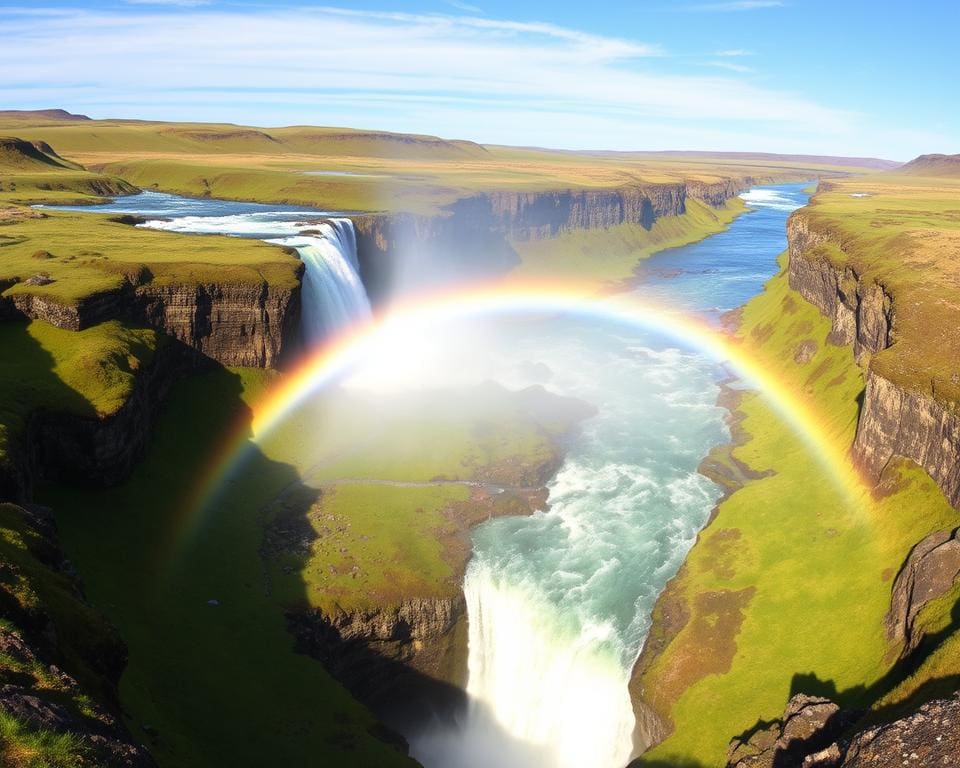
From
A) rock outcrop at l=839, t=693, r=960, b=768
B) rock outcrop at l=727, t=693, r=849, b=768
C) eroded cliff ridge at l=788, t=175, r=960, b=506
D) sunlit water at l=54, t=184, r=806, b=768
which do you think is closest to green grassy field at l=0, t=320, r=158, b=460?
sunlit water at l=54, t=184, r=806, b=768

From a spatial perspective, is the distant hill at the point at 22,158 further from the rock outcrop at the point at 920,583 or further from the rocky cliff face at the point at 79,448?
the rock outcrop at the point at 920,583

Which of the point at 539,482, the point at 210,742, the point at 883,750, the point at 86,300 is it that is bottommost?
the point at 210,742

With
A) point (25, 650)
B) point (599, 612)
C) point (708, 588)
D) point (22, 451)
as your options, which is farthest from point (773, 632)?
point (22, 451)

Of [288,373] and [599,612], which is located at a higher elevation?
[288,373]

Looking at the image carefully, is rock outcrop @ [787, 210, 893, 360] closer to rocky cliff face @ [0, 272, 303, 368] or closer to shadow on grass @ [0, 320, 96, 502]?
rocky cliff face @ [0, 272, 303, 368]

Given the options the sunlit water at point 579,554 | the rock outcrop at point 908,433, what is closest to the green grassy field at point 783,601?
the rock outcrop at point 908,433

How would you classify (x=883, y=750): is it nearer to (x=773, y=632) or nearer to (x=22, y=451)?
(x=773, y=632)

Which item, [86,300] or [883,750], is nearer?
[883,750]
